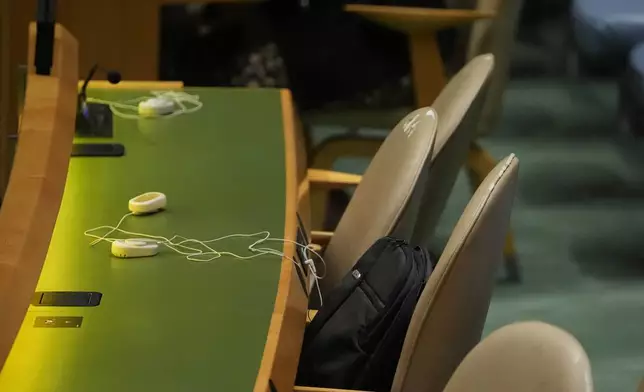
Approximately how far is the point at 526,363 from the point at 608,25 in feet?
10.5

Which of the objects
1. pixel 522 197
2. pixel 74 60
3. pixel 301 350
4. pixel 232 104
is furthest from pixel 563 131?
pixel 301 350

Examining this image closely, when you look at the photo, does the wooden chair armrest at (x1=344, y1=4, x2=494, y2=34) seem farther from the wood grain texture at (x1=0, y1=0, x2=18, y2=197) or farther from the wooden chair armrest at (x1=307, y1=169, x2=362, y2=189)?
the wood grain texture at (x1=0, y1=0, x2=18, y2=197)

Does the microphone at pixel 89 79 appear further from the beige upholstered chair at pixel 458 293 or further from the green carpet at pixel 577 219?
the green carpet at pixel 577 219

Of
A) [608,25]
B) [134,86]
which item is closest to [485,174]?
[134,86]

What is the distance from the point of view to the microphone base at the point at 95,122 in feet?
6.40

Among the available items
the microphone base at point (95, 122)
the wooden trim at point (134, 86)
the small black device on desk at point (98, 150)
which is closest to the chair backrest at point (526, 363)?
the small black device on desk at point (98, 150)

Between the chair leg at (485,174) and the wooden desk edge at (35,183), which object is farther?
the chair leg at (485,174)

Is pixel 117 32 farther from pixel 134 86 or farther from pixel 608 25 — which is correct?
pixel 608 25

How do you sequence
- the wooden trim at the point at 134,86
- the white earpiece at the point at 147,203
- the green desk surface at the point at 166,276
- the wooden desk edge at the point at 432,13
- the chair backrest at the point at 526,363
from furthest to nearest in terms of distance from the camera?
the wooden desk edge at the point at 432,13
the wooden trim at the point at 134,86
the white earpiece at the point at 147,203
the green desk surface at the point at 166,276
the chair backrest at the point at 526,363

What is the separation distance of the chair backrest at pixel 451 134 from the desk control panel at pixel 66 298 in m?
0.77

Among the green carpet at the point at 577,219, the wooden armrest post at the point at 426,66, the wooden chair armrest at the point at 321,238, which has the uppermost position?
the wooden armrest post at the point at 426,66

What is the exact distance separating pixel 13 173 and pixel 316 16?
1.94 meters

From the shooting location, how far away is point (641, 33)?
3.92 metres

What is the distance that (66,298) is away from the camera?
1.32 m
